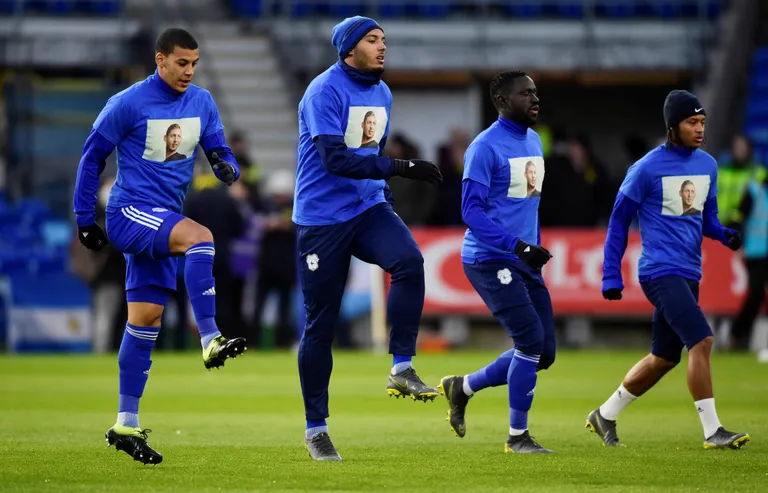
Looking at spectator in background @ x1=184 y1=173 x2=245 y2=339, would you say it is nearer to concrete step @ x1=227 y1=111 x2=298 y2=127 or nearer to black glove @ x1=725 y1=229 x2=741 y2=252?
concrete step @ x1=227 y1=111 x2=298 y2=127

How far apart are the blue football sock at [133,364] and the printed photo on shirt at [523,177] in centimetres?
243

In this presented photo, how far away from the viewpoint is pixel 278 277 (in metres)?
20.4

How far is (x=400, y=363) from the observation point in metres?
8.36

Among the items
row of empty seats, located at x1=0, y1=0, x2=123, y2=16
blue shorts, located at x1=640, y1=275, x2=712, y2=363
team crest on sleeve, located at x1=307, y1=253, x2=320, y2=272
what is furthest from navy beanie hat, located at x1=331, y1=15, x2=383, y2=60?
row of empty seats, located at x1=0, y1=0, x2=123, y2=16

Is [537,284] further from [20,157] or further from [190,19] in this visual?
[190,19]

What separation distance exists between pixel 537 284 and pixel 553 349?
429 mm

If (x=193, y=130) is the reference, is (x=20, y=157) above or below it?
below

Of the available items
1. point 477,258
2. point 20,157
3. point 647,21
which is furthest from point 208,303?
point 647,21

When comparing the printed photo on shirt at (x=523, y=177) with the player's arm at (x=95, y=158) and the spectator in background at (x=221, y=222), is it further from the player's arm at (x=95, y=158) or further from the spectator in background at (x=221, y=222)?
the spectator in background at (x=221, y=222)

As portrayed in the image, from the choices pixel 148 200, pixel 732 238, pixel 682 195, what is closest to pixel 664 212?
pixel 682 195

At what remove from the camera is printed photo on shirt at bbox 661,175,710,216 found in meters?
9.76

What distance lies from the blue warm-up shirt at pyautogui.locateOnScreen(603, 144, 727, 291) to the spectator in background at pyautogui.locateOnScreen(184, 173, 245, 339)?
10222 mm

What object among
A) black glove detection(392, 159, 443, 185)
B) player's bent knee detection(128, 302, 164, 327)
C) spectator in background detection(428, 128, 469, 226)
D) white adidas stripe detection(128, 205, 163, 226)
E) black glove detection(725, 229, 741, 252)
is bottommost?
spectator in background detection(428, 128, 469, 226)

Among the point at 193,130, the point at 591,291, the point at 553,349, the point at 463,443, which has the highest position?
the point at 193,130
